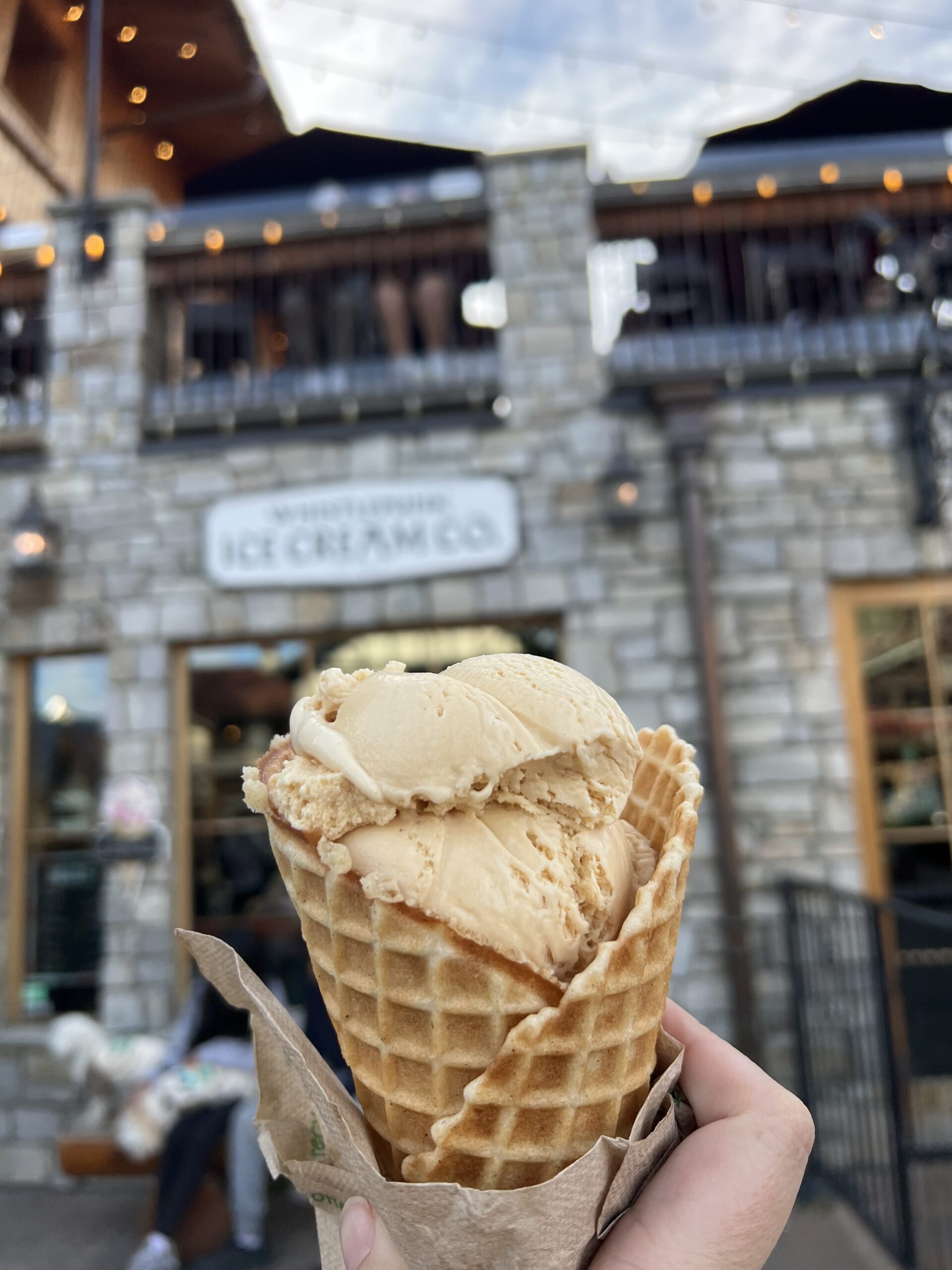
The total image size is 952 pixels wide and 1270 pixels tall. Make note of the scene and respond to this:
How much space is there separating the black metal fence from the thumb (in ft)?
8.34

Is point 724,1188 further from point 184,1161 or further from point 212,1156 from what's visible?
point 212,1156

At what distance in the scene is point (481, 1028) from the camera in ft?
3.86

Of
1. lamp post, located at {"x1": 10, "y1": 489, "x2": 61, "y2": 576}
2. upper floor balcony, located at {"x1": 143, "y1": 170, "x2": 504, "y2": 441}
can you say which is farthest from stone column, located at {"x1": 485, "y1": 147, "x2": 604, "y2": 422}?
lamp post, located at {"x1": 10, "y1": 489, "x2": 61, "y2": 576}

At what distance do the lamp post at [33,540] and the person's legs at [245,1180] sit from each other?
11.2 feet

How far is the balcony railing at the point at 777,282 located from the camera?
527 centimetres

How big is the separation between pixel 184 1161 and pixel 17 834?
246cm

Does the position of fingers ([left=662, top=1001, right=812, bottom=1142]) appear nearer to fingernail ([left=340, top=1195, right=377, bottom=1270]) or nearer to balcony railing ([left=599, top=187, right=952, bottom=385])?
fingernail ([left=340, top=1195, right=377, bottom=1270])

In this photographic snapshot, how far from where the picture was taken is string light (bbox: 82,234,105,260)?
5520mm

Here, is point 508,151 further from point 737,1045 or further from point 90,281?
point 737,1045

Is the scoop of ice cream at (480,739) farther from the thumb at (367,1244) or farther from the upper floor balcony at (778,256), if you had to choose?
the upper floor balcony at (778,256)

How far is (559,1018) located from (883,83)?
8837 mm

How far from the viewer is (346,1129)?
4.04 ft

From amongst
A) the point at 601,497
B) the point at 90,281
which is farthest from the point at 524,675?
the point at 90,281

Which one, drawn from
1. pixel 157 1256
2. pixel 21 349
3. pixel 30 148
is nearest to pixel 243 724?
pixel 157 1256
